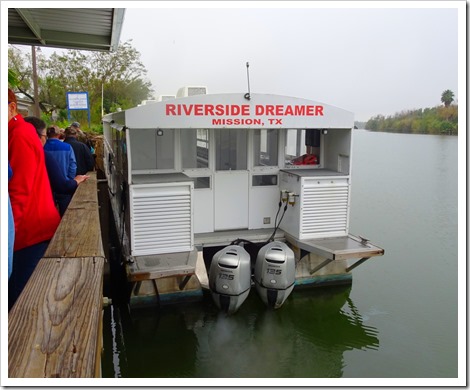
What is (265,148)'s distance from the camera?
732 centimetres

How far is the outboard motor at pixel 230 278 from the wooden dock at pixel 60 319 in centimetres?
412

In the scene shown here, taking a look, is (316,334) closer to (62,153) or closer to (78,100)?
(62,153)

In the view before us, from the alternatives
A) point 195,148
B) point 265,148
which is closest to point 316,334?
point 265,148

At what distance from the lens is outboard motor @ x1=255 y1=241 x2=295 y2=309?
→ 6199 mm

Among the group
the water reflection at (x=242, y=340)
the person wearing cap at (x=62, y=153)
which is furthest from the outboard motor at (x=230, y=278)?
the person wearing cap at (x=62, y=153)

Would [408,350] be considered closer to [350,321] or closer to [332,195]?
[350,321]

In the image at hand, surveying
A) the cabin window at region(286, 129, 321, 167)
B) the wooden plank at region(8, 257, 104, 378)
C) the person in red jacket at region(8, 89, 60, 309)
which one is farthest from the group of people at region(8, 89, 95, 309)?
the cabin window at region(286, 129, 321, 167)

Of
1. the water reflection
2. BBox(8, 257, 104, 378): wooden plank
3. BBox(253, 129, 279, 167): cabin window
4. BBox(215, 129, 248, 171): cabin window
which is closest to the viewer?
BBox(8, 257, 104, 378): wooden plank

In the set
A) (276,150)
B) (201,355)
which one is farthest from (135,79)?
(201,355)

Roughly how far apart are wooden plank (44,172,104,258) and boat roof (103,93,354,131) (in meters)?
2.84

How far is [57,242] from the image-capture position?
6.90 feet

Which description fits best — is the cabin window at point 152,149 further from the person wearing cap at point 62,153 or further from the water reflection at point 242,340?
the water reflection at point 242,340

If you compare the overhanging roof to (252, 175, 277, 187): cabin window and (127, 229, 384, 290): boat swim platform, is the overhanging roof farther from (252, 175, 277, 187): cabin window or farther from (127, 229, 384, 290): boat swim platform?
(252, 175, 277, 187): cabin window

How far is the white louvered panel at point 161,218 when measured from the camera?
598 centimetres
